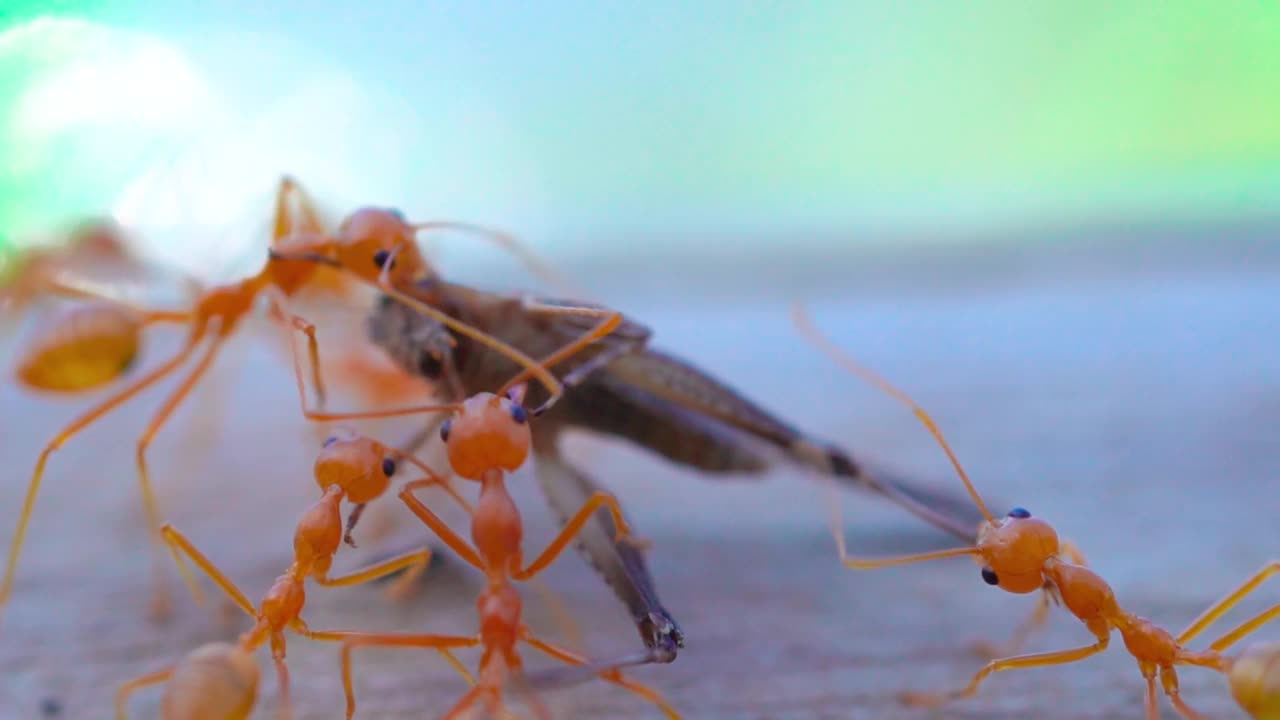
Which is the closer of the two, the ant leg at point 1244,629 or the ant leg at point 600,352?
the ant leg at point 1244,629

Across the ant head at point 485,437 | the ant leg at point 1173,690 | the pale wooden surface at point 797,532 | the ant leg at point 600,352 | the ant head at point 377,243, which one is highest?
the ant head at point 377,243

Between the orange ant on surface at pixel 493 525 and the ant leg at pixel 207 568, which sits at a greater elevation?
the orange ant on surface at pixel 493 525

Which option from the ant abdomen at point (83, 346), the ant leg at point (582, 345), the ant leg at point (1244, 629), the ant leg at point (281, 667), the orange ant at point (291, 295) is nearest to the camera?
the ant leg at point (281, 667)

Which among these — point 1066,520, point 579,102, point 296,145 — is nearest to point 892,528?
point 1066,520

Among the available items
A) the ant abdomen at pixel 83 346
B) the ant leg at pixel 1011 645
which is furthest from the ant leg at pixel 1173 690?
the ant abdomen at pixel 83 346

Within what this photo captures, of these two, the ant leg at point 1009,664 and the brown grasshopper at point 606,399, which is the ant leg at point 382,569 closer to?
the brown grasshopper at point 606,399

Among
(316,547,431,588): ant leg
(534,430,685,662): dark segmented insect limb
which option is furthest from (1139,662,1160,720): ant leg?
(316,547,431,588): ant leg
